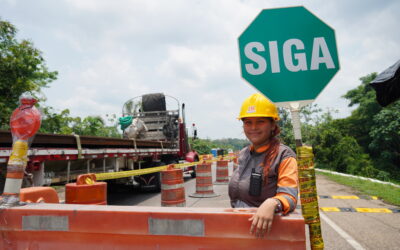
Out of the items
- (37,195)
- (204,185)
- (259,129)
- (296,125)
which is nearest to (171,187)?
(204,185)

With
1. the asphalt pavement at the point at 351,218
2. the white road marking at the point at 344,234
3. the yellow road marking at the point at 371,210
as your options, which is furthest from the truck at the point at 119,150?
the yellow road marking at the point at 371,210

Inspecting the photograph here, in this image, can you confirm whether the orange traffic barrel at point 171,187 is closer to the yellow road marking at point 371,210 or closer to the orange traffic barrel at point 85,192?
the orange traffic barrel at point 85,192

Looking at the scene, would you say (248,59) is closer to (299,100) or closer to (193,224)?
(299,100)

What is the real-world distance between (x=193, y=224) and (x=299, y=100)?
1.19 m

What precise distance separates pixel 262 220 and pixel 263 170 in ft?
1.95

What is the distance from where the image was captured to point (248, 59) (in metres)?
2.35

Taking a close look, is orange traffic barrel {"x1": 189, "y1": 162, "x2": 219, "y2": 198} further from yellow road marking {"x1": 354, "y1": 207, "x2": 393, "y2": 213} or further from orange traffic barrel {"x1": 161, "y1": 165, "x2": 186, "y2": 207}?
yellow road marking {"x1": 354, "y1": 207, "x2": 393, "y2": 213}

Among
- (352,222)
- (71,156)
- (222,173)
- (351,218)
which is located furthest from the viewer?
(222,173)

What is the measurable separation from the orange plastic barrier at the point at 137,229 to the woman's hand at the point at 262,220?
4 centimetres

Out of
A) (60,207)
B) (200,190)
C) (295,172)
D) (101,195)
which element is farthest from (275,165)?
(200,190)

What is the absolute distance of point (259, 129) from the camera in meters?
2.20

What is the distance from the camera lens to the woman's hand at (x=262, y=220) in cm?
141

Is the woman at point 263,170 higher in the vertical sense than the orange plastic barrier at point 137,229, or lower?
higher

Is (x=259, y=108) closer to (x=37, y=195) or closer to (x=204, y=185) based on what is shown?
(x=37, y=195)
